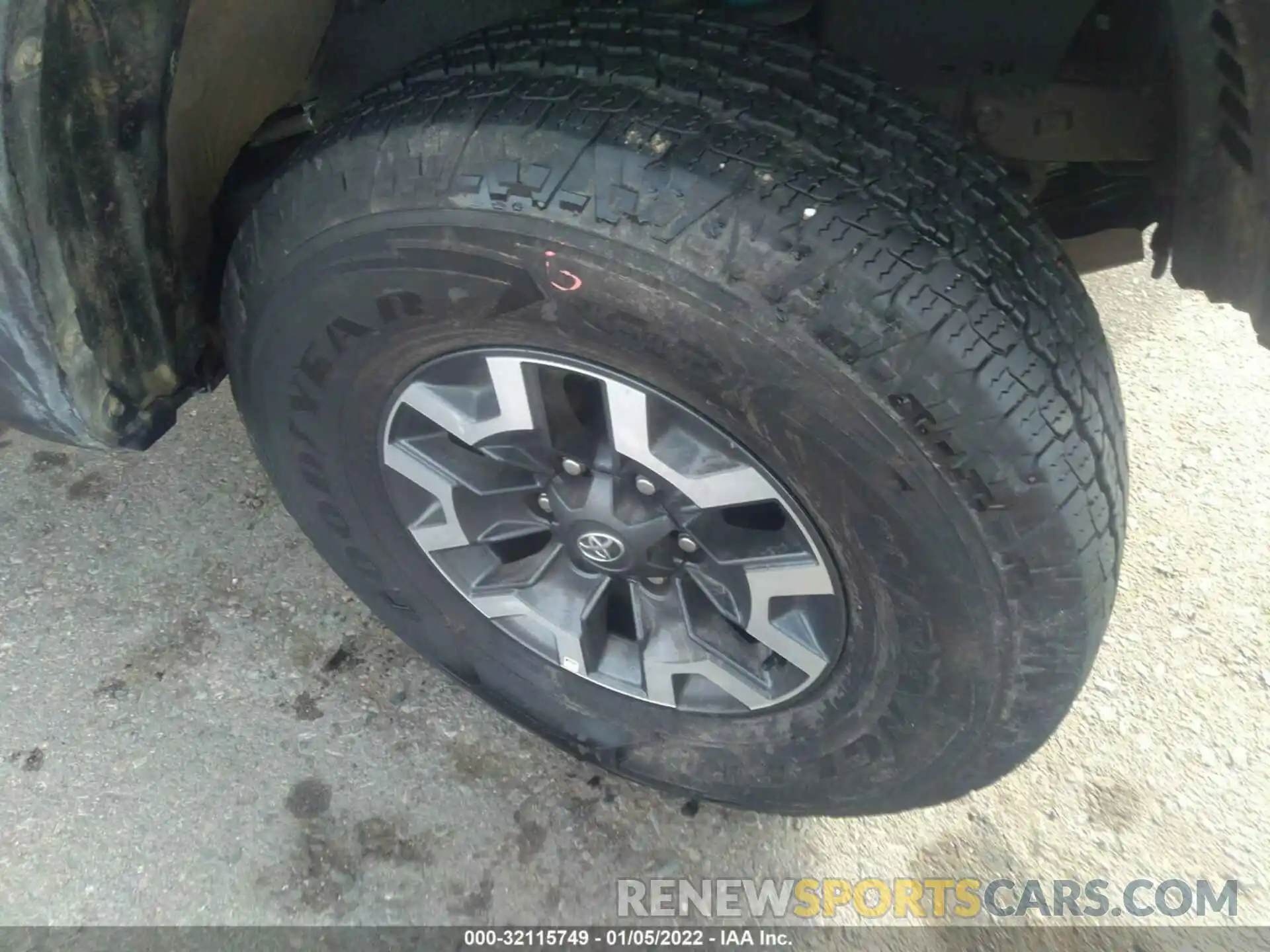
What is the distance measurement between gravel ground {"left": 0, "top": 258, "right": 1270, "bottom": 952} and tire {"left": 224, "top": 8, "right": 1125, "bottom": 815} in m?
0.55

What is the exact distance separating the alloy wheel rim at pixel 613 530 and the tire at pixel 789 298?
0.16 ft

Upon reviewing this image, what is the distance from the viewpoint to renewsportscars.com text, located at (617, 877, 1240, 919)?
1749mm

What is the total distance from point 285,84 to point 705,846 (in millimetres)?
1552

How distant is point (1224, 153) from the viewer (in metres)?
1.36

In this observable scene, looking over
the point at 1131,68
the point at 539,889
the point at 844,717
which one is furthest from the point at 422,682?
the point at 1131,68

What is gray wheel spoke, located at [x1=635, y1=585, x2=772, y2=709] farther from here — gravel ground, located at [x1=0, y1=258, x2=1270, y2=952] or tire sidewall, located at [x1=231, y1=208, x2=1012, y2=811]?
gravel ground, located at [x1=0, y1=258, x2=1270, y2=952]

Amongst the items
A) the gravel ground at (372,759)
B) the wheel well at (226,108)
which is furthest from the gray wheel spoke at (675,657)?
the wheel well at (226,108)

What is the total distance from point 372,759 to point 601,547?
0.76 meters

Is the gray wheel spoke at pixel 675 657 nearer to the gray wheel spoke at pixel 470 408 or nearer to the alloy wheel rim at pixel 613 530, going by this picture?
the alloy wheel rim at pixel 613 530

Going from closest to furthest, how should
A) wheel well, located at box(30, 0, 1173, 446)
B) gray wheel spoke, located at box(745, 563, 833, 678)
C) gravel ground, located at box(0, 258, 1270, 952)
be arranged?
wheel well, located at box(30, 0, 1173, 446) < gray wheel spoke, located at box(745, 563, 833, 678) < gravel ground, located at box(0, 258, 1270, 952)

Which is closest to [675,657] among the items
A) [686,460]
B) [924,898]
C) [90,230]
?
[686,460]

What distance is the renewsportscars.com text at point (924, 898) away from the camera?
1749mm

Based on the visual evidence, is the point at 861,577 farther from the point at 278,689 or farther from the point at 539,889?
the point at 278,689

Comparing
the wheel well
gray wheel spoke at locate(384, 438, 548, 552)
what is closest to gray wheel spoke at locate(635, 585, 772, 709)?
gray wheel spoke at locate(384, 438, 548, 552)
